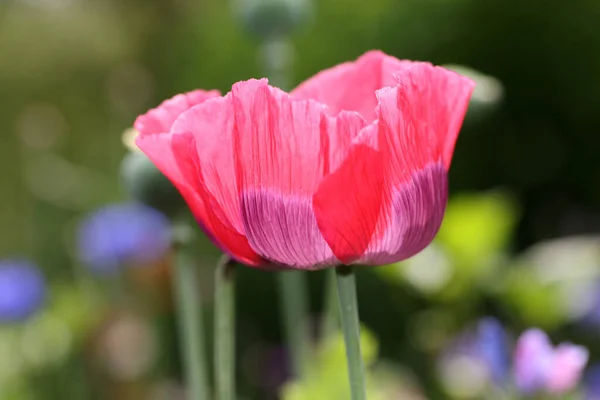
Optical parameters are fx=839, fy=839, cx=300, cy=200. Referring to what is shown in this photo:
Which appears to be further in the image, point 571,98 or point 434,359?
point 571,98

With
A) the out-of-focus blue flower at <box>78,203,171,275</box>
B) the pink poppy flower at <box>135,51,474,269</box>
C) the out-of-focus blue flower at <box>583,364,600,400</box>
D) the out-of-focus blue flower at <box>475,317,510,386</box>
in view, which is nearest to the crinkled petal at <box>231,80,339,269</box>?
the pink poppy flower at <box>135,51,474,269</box>

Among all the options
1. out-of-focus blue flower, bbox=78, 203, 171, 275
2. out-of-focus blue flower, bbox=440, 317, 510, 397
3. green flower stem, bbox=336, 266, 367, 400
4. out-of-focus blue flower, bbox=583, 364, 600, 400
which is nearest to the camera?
green flower stem, bbox=336, 266, 367, 400

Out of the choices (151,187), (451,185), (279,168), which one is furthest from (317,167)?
(451,185)

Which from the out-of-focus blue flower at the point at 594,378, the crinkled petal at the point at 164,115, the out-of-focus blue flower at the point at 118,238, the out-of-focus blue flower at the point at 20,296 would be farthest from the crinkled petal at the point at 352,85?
the out-of-focus blue flower at the point at 118,238

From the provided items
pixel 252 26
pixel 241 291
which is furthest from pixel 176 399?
pixel 252 26

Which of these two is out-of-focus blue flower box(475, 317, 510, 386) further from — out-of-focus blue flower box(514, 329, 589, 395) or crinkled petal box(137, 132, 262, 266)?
crinkled petal box(137, 132, 262, 266)

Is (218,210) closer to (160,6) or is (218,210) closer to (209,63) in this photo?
(209,63)
